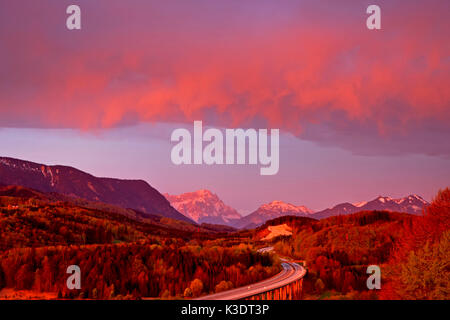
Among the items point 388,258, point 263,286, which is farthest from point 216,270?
point 388,258

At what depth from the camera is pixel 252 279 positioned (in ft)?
252

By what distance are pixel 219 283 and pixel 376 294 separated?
2384 cm

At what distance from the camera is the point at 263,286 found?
69875 mm

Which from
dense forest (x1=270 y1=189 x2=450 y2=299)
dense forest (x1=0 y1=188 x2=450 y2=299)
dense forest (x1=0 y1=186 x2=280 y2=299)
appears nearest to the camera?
dense forest (x1=270 y1=189 x2=450 y2=299)

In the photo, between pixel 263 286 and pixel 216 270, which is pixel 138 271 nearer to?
pixel 216 270

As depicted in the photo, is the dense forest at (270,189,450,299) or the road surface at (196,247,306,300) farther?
the road surface at (196,247,306,300)

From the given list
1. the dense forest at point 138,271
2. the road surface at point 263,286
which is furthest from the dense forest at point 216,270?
the road surface at point 263,286

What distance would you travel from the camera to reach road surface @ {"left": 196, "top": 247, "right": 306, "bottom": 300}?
58881mm

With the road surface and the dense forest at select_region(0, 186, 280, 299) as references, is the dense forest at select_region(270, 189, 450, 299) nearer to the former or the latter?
the road surface

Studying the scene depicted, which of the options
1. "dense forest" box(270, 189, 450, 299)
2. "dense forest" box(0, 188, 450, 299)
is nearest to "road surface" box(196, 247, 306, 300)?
"dense forest" box(0, 188, 450, 299)

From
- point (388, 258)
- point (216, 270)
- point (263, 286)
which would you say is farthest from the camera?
point (388, 258)
